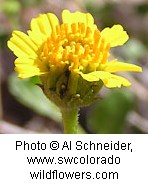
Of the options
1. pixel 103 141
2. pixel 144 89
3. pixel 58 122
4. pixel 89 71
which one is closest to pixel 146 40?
pixel 144 89

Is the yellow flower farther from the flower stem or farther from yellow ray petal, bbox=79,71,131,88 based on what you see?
the flower stem

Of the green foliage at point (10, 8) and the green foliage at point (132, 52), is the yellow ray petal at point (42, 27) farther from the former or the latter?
the green foliage at point (132, 52)

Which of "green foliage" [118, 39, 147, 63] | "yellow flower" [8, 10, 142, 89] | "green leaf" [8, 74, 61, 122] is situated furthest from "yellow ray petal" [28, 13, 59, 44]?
"green foliage" [118, 39, 147, 63]

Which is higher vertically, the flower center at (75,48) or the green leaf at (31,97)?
the green leaf at (31,97)

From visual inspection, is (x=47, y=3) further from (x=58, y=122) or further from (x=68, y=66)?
(x=68, y=66)

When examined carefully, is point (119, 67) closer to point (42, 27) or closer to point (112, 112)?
point (42, 27)
